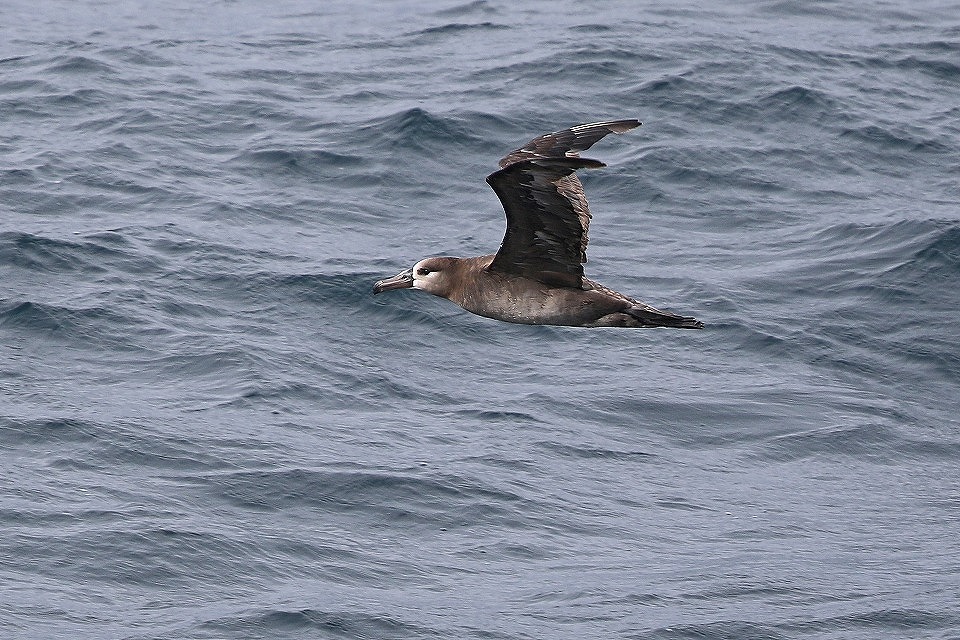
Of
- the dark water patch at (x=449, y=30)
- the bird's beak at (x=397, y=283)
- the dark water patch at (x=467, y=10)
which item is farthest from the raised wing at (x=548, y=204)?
the dark water patch at (x=467, y=10)

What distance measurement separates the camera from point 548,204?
14.4 m

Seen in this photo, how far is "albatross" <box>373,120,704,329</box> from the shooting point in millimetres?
14492

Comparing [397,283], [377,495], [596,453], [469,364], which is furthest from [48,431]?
[596,453]

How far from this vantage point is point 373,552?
19.5 m

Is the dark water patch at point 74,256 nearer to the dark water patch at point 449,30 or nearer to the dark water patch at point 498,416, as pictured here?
the dark water patch at point 498,416

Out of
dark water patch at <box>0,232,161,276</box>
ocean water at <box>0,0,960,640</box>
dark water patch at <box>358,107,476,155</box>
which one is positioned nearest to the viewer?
ocean water at <box>0,0,960,640</box>

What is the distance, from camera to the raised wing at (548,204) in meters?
13.6

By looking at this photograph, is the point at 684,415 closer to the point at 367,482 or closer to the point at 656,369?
the point at 656,369

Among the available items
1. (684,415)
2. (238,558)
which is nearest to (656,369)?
(684,415)

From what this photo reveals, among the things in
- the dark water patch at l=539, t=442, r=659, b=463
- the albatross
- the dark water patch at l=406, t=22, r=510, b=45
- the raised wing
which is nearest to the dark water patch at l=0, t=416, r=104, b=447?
the dark water patch at l=539, t=442, r=659, b=463

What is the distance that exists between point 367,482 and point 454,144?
8.52 metres

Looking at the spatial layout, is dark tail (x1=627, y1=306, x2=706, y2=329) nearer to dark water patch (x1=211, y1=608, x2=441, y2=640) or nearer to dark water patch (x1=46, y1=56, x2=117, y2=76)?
dark water patch (x1=211, y1=608, x2=441, y2=640)

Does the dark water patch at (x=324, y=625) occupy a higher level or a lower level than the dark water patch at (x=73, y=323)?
lower

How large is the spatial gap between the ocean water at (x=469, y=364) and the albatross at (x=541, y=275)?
14.0 ft
